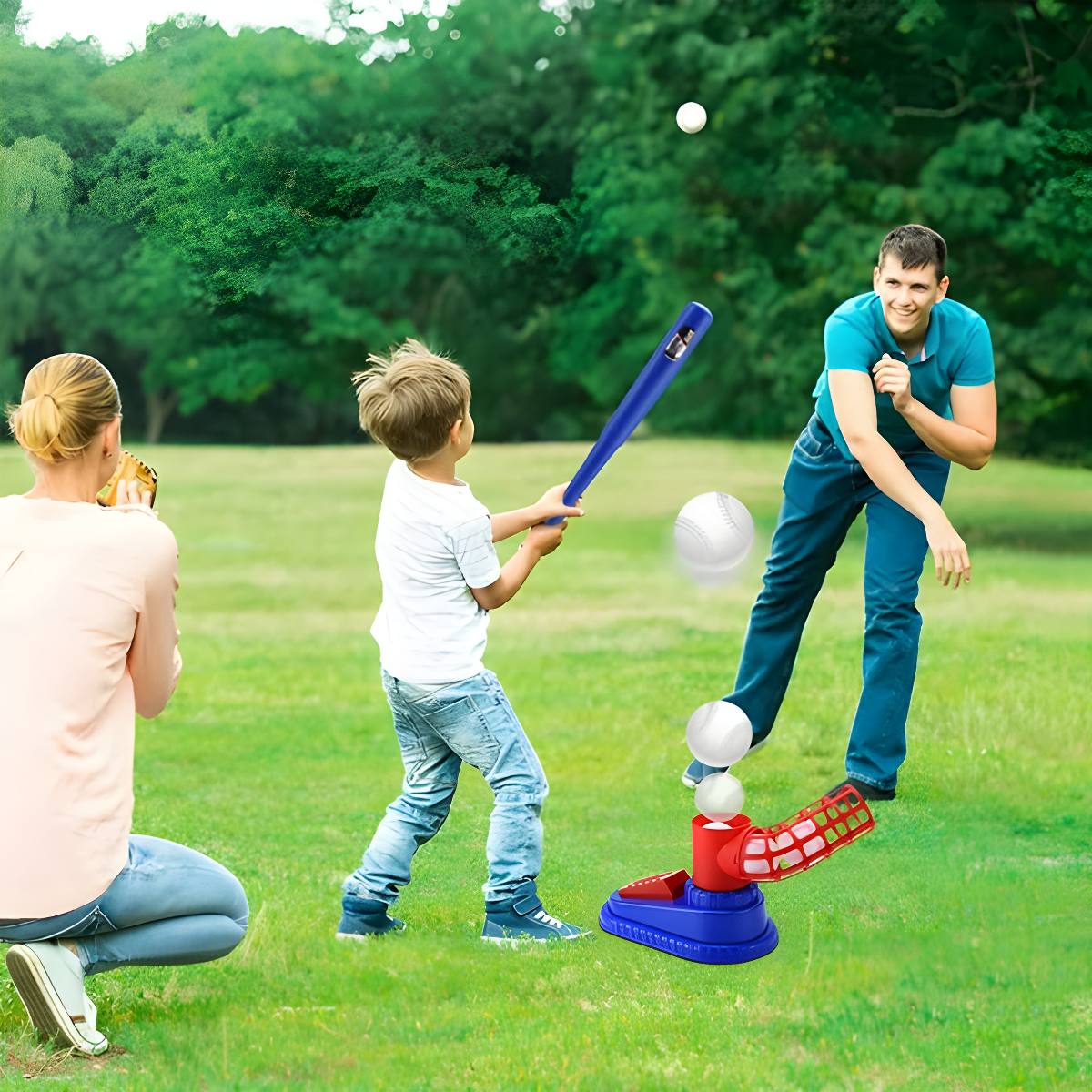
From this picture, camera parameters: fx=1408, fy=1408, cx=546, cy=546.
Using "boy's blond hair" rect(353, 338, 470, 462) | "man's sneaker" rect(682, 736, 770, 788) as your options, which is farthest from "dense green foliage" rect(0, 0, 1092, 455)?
"man's sneaker" rect(682, 736, 770, 788)

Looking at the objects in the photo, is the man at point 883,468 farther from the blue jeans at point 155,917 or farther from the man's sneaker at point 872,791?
the blue jeans at point 155,917

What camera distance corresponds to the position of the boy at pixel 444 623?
3.58 metres

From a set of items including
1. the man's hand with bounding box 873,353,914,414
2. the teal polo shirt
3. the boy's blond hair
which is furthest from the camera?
the teal polo shirt

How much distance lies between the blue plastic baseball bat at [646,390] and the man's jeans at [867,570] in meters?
1.28

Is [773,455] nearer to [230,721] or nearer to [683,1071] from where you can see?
[230,721]

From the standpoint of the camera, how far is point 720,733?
Result: 4.01 m

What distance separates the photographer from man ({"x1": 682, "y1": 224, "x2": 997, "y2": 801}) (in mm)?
4512

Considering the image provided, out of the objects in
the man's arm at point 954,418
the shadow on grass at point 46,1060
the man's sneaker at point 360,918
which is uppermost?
the man's arm at point 954,418

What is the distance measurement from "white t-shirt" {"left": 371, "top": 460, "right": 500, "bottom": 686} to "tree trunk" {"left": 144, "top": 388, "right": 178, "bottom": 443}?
18.7 metres

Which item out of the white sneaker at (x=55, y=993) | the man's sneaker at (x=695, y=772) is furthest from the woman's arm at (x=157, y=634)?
the man's sneaker at (x=695, y=772)

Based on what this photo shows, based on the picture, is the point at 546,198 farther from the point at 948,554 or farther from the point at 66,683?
the point at 66,683

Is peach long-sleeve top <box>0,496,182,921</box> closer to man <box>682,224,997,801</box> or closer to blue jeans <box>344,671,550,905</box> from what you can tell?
blue jeans <box>344,671,550,905</box>

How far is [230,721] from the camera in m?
6.72

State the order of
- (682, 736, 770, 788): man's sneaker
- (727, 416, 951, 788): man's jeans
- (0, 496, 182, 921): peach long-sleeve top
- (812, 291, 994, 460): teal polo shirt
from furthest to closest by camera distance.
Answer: (682, 736, 770, 788): man's sneaker < (727, 416, 951, 788): man's jeans < (812, 291, 994, 460): teal polo shirt < (0, 496, 182, 921): peach long-sleeve top
